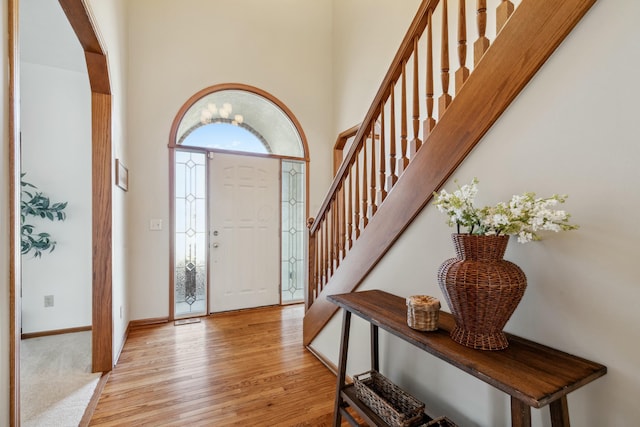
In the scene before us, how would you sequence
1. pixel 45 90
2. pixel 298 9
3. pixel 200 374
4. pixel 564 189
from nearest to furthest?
pixel 564 189 → pixel 200 374 → pixel 45 90 → pixel 298 9

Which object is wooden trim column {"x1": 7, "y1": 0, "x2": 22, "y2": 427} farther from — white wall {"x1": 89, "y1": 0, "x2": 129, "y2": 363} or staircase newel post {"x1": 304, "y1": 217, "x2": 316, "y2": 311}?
staircase newel post {"x1": 304, "y1": 217, "x2": 316, "y2": 311}

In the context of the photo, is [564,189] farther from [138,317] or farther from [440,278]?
[138,317]

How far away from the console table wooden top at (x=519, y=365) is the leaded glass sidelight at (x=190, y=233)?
290cm

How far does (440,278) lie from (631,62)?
0.81 metres

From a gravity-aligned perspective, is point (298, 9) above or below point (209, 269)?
above

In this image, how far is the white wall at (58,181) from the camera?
285cm

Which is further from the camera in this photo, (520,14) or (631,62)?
(520,14)

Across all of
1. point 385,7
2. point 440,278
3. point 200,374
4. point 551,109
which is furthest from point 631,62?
point 385,7

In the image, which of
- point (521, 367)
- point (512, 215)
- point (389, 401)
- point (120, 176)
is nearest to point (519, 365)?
point (521, 367)

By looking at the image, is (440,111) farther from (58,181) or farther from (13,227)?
(58,181)

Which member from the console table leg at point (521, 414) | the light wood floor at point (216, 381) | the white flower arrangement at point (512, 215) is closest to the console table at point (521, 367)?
the console table leg at point (521, 414)

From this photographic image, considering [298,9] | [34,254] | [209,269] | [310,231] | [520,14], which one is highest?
[298,9]

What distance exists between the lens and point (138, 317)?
318 centimetres

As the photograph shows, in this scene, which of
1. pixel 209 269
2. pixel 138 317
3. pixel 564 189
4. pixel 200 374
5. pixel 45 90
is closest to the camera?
pixel 564 189
